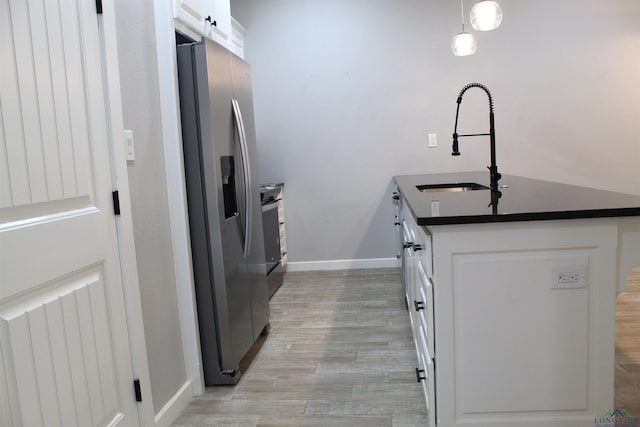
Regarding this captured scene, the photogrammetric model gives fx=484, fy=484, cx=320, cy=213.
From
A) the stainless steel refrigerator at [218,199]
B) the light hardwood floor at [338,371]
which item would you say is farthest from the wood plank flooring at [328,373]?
the stainless steel refrigerator at [218,199]

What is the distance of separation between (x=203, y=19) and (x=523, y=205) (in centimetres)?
187

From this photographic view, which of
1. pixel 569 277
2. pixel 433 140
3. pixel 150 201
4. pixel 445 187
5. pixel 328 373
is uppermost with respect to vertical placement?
pixel 433 140

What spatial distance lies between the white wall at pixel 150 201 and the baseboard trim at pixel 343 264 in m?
2.57

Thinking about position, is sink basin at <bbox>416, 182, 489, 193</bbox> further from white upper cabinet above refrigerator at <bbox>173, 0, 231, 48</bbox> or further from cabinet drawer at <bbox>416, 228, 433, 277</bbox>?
white upper cabinet above refrigerator at <bbox>173, 0, 231, 48</bbox>

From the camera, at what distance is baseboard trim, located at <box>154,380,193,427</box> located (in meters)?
2.02

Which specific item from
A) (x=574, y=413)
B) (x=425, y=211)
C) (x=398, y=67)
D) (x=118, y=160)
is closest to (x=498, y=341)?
(x=574, y=413)

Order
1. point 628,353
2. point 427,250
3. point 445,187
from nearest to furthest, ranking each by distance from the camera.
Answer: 1. point 427,250
2. point 628,353
3. point 445,187

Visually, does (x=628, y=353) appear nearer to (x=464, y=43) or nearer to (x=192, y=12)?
(x=464, y=43)

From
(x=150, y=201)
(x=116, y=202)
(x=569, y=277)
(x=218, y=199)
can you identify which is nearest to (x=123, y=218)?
(x=116, y=202)

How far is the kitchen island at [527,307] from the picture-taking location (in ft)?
5.19

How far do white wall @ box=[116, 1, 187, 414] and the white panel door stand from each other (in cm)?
21

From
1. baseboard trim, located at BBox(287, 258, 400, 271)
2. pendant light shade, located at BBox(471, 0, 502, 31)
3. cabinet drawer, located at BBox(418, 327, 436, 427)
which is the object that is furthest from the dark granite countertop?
baseboard trim, located at BBox(287, 258, 400, 271)

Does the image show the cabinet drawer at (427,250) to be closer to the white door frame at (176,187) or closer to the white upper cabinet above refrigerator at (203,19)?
the white door frame at (176,187)

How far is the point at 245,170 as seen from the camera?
261cm
